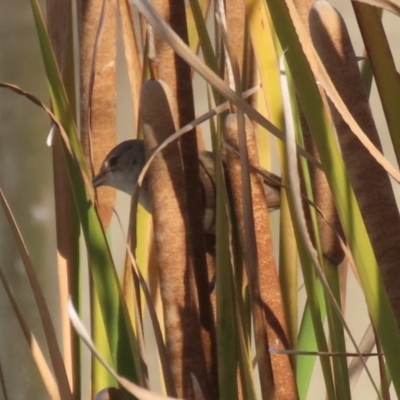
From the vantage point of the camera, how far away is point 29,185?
1366 millimetres

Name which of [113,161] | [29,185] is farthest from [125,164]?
[29,185]

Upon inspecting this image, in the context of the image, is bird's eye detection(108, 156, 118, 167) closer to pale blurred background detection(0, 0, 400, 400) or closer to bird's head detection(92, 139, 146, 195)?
bird's head detection(92, 139, 146, 195)

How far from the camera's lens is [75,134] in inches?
14.9

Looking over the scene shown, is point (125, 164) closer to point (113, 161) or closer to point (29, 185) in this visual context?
point (113, 161)

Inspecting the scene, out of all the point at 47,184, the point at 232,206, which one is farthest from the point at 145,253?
the point at 47,184

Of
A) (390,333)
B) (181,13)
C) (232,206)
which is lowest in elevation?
(390,333)

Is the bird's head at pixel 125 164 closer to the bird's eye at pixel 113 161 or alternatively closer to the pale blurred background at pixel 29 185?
the bird's eye at pixel 113 161

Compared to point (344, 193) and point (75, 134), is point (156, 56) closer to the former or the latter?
point (75, 134)

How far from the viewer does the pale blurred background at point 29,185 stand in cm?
127

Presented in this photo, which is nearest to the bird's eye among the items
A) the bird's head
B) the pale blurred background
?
the bird's head

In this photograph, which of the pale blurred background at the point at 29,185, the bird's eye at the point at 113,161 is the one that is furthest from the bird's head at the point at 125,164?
the pale blurred background at the point at 29,185

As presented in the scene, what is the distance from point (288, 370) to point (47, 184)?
1085 mm

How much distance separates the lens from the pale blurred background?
1273 mm

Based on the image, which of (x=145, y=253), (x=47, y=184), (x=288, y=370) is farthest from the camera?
(x=47, y=184)
